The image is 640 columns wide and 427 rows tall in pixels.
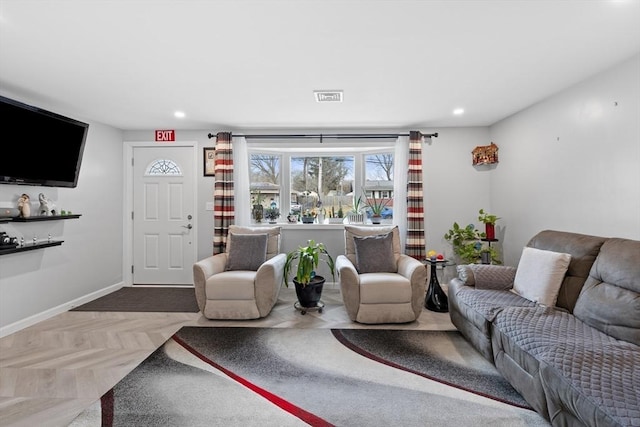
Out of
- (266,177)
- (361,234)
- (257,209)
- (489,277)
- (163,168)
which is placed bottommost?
(489,277)

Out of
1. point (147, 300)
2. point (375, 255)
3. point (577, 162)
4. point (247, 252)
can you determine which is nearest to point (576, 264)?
point (577, 162)

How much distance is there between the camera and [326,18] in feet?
5.90

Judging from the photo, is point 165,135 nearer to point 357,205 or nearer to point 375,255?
point 357,205

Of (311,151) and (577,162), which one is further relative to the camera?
(311,151)

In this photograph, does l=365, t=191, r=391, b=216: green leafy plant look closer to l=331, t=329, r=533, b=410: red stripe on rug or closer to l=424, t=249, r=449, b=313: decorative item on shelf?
l=424, t=249, r=449, b=313: decorative item on shelf

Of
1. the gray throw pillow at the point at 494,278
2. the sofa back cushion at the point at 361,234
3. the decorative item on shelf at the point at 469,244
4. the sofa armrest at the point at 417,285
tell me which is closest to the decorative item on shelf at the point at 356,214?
the sofa back cushion at the point at 361,234

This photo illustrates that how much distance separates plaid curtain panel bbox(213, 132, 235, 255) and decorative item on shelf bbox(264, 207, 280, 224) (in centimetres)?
53

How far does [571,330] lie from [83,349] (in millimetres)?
3595

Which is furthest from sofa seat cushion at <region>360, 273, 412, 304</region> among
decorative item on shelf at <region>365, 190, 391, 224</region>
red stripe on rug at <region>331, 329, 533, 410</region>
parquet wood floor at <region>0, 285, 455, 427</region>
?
decorative item on shelf at <region>365, 190, 391, 224</region>

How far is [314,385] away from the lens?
2.06m

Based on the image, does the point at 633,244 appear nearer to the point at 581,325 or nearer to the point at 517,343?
the point at 581,325

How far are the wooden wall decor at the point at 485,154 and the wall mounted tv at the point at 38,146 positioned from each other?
15.3 ft

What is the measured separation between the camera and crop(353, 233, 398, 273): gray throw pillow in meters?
3.45

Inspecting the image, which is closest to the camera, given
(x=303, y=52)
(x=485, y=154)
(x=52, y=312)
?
(x=303, y=52)
